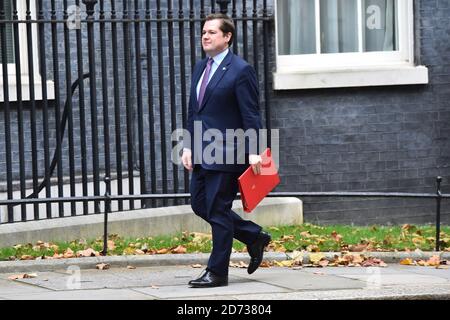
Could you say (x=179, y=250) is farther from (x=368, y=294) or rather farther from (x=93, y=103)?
(x=368, y=294)

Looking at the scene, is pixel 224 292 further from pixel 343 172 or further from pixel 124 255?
pixel 343 172

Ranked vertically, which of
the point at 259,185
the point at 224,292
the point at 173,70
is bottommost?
the point at 224,292

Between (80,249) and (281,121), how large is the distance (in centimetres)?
356

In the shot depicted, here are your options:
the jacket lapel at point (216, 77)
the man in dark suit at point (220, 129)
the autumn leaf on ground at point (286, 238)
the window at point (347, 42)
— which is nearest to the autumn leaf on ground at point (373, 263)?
the autumn leaf on ground at point (286, 238)

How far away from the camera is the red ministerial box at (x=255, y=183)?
8.95m

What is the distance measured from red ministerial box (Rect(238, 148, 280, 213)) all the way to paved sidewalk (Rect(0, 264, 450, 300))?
2.07ft

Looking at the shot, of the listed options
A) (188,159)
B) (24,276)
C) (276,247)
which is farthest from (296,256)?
(24,276)

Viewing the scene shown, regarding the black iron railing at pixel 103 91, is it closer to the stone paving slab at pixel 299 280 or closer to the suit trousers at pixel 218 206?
the stone paving slab at pixel 299 280

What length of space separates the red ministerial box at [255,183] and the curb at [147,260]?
1.56 meters

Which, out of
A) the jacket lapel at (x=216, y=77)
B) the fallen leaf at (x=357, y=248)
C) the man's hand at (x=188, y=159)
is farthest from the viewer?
the fallen leaf at (x=357, y=248)

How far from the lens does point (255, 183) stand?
29.8 ft

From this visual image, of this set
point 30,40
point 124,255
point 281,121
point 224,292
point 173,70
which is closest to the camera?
point 224,292

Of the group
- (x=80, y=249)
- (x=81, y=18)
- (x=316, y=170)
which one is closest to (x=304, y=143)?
(x=316, y=170)

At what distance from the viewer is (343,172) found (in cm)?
1399
